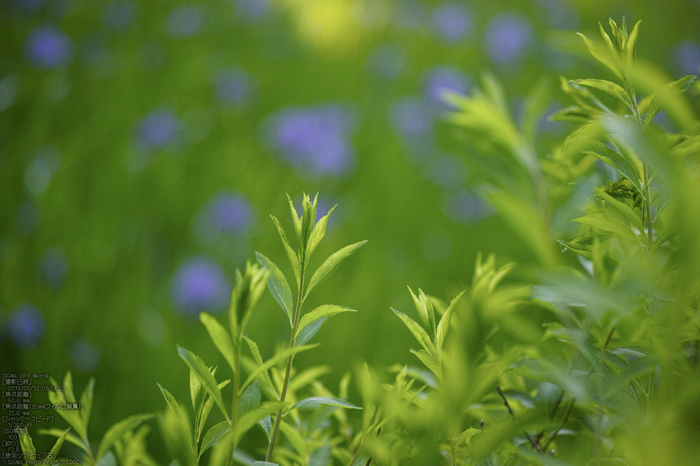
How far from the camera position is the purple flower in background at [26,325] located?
744 mm

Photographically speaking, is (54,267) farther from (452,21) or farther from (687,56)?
(687,56)

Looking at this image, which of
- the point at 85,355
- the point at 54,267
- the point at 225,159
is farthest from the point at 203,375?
the point at 225,159

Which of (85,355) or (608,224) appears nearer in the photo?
(608,224)

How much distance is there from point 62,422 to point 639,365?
73cm

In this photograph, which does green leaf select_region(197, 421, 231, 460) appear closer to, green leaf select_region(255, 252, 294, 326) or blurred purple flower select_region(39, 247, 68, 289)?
green leaf select_region(255, 252, 294, 326)

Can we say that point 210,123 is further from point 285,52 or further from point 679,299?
point 679,299

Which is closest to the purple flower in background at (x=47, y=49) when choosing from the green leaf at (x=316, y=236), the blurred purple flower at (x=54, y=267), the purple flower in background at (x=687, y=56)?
the blurred purple flower at (x=54, y=267)

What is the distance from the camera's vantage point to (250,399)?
200mm

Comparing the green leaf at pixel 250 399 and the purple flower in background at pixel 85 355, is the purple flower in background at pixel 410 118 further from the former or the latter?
the green leaf at pixel 250 399

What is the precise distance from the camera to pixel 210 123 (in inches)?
46.3

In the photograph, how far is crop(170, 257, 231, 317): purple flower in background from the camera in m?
0.83

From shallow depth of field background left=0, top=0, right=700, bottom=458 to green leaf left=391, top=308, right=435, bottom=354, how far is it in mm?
394

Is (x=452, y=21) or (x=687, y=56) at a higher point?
(x=452, y=21)

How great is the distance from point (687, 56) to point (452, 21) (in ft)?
2.37
